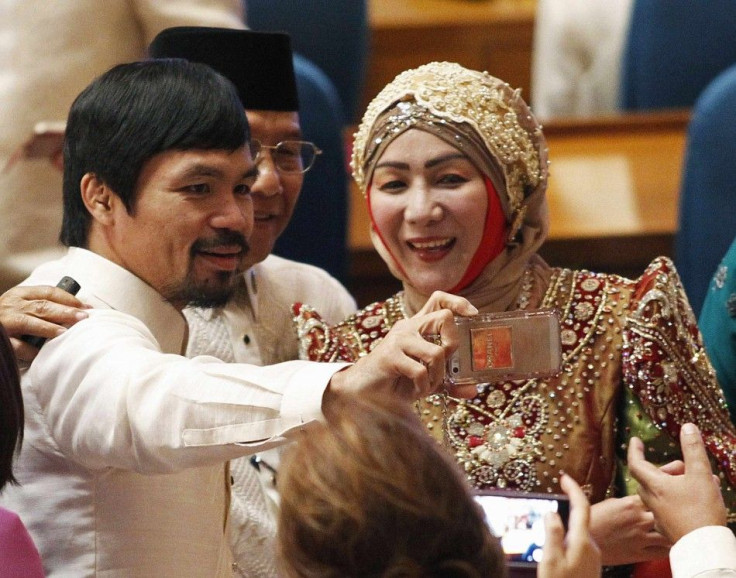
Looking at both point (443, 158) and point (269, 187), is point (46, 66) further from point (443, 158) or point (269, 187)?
point (443, 158)

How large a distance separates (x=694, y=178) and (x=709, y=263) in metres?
0.19

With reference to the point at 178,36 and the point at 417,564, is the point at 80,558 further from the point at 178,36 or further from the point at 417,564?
the point at 178,36

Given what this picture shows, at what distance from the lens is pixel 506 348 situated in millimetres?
1907

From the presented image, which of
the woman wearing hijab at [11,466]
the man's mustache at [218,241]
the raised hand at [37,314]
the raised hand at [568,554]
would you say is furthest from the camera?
the man's mustache at [218,241]

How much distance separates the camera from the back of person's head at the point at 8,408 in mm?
1667

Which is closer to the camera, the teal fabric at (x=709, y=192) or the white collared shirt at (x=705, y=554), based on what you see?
the white collared shirt at (x=705, y=554)

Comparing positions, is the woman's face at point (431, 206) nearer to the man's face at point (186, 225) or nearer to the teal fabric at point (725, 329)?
the man's face at point (186, 225)

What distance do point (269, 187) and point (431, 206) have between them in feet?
1.14

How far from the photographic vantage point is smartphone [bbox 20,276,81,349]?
1865mm

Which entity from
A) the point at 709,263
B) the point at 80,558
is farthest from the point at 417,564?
the point at 709,263

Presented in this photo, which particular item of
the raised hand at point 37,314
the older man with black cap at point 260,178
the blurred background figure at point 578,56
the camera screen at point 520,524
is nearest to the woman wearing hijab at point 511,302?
the older man with black cap at point 260,178

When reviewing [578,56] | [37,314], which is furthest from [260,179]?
[578,56]

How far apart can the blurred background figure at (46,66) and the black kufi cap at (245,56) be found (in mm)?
300

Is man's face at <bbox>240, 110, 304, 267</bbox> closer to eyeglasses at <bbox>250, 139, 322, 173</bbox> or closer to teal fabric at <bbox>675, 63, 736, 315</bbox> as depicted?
eyeglasses at <bbox>250, 139, 322, 173</bbox>
